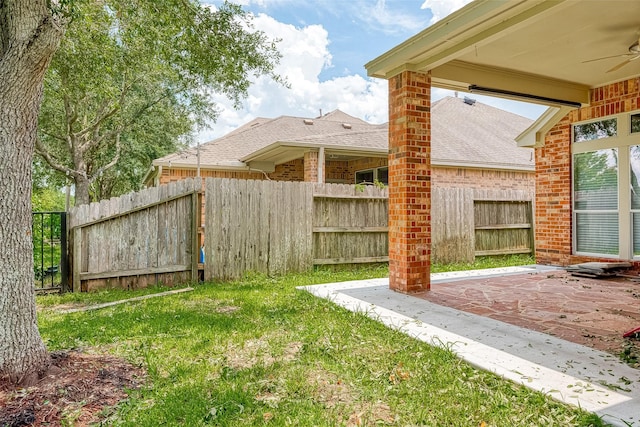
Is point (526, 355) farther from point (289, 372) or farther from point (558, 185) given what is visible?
point (558, 185)

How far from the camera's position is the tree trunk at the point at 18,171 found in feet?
9.41

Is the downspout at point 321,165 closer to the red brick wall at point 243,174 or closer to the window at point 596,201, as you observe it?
the red brick wall at point 243,174

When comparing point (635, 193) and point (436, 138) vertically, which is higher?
point (436, 138)

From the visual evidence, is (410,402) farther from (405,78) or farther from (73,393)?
(405,78)

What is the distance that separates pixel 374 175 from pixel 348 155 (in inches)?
78.5

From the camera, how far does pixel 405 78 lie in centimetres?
574

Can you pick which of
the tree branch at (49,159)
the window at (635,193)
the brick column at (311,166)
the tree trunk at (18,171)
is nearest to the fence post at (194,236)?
the tree trunk at (18,171)

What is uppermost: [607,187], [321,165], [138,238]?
[321,165]

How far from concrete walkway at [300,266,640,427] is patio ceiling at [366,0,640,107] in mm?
3193

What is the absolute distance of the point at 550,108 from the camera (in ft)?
27.1

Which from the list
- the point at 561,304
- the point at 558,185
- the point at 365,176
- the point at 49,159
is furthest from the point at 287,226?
the point at 49,159

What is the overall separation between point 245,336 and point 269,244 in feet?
12.2

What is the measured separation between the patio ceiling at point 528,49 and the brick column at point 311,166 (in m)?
5.17

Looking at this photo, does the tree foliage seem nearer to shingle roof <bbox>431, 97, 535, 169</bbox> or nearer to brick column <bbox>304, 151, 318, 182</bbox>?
brick column <bbox>304, 151, 318, 182</bbox>
